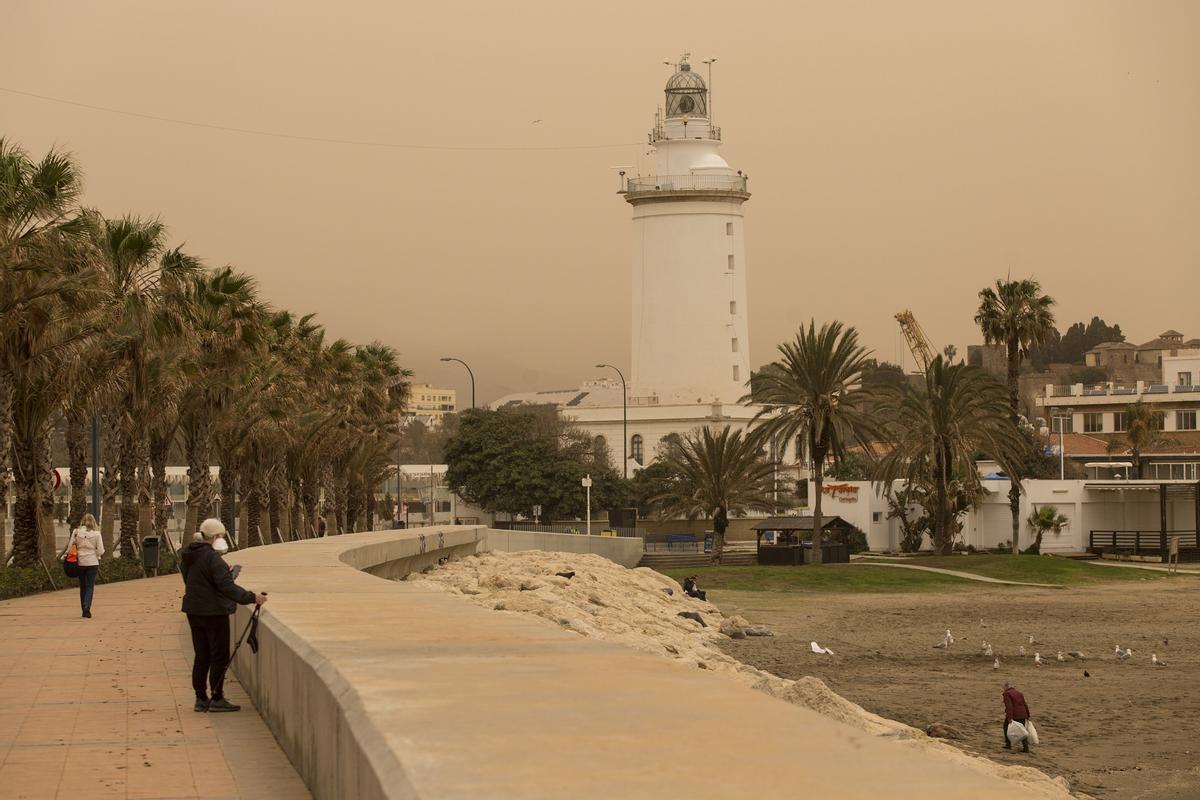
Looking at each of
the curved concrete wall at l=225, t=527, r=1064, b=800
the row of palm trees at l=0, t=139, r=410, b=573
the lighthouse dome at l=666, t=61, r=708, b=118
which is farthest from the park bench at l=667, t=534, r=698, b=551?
the curved concrete wall at l=225, t=527, r=1064, b=800

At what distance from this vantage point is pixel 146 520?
4000 cm

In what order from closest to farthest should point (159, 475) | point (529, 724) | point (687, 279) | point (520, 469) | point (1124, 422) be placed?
point (529, 724) → point (159, 475) → point (520, 469) → point (687, 279) → point (1124, 422)


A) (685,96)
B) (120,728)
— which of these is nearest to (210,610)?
(120,728)

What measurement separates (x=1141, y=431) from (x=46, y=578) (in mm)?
75041

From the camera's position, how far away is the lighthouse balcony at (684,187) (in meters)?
95.2

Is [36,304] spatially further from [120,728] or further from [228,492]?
[228,492]

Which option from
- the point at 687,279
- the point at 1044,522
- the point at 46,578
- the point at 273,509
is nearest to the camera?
the point at 46,578

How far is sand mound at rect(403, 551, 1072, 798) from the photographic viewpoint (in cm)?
1734

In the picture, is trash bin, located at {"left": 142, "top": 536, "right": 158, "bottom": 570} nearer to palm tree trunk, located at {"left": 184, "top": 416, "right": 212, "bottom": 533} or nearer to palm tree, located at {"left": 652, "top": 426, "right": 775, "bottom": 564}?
palm tree trunk, located at {"left": 184, "top": 416, "right": 212, "bottom": 533}

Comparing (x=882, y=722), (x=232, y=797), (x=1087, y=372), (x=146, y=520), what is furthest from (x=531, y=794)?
(x=1087, y=372)

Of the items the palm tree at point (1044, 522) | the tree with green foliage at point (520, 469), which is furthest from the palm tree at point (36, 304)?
the tree with green foliage at point (520, 469)

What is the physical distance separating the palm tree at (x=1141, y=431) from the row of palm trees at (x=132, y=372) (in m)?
51.4

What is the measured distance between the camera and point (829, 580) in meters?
51.8

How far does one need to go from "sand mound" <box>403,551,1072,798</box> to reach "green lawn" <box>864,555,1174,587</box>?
1481 cm
